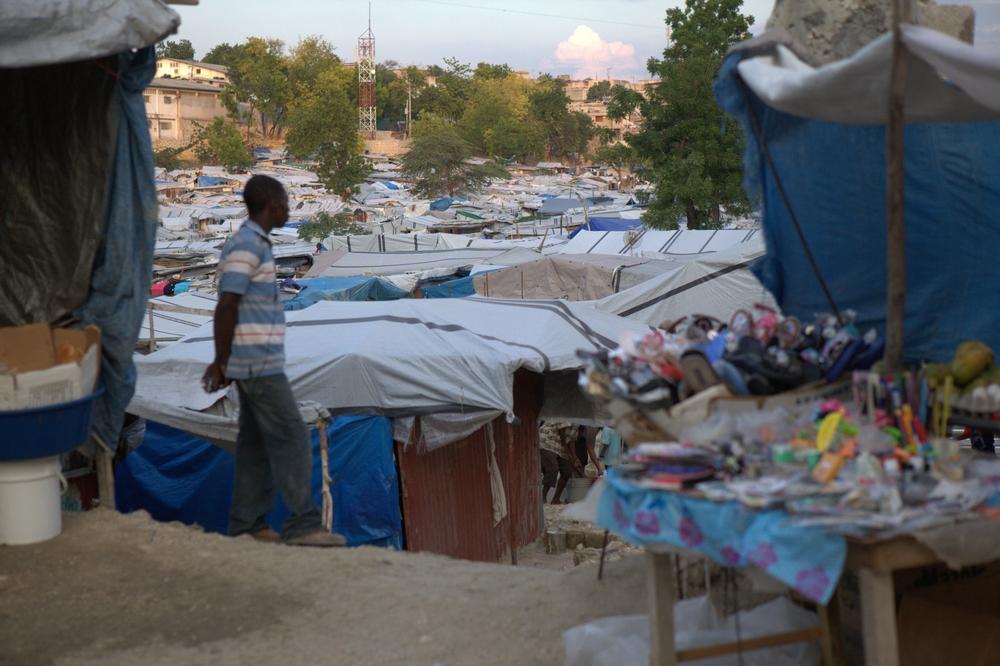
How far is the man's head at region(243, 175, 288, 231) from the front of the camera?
208 inches

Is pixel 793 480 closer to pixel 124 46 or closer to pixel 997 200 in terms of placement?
pixel 997 200

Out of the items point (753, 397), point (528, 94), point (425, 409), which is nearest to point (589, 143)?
point (528, 94)

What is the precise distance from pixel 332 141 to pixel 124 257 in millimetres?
43789

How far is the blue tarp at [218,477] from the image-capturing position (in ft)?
29.9

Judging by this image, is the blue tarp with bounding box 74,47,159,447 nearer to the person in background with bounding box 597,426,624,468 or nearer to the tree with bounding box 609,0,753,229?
the person in background with bounding box 597,426,624,468

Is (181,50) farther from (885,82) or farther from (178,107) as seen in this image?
(885,82)

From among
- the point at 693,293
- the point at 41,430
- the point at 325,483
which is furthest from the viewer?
the point at 693,293

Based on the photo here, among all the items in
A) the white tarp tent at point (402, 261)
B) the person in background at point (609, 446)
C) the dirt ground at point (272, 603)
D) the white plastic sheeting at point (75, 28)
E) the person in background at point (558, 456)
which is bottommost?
the person in background at point (558, 456)

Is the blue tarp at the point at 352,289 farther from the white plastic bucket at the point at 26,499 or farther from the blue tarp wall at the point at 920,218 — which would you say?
the blue tarp wall at the point at 920,218

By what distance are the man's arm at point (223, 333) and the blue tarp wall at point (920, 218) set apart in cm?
232

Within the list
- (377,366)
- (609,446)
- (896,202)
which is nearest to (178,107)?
(609,446)

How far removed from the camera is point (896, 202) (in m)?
3.51

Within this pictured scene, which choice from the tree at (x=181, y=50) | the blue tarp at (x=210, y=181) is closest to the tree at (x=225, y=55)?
the tree at (x=181, y=50)

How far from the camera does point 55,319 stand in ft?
19.5
